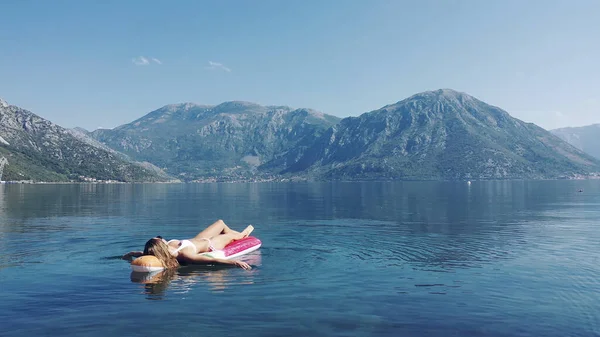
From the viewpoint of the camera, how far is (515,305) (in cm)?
1989

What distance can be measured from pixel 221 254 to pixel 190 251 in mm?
3018

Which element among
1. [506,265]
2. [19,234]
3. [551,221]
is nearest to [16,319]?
[506,265]

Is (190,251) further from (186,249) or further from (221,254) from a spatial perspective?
(221,254)

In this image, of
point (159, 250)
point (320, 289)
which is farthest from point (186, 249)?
point (320, 289)

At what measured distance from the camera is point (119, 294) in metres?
21.4

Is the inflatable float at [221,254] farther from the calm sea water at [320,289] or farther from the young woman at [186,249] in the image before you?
the calm sea water at [320,289]

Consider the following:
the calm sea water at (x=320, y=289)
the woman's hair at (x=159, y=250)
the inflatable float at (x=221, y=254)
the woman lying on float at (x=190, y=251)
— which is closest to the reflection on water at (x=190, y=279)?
the calm sea water at (x=320, y=289)

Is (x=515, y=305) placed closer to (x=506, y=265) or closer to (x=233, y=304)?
(x=506, y=265)

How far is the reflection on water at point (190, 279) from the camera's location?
73.7ft

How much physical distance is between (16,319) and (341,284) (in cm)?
1510

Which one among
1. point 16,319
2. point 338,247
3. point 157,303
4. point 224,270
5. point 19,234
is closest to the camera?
point 16,319

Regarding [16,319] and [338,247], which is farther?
[338,247]

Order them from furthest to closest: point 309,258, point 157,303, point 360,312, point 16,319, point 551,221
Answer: point 551,221 → point 309,258 → point 157,303 → point 360,312 → point 16,319

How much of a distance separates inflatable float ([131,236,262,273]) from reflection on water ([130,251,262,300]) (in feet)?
1.19
